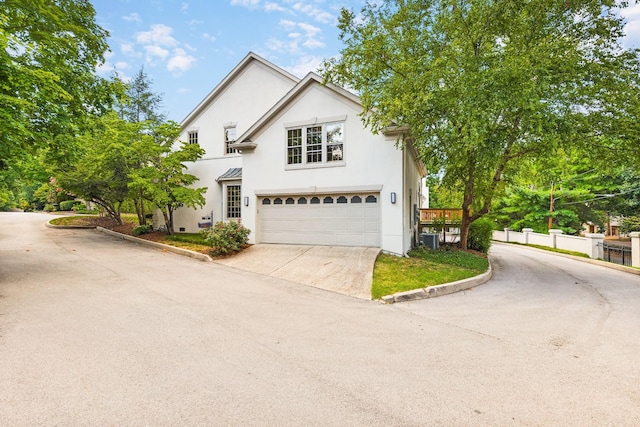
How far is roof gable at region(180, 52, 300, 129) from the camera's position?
646 inches

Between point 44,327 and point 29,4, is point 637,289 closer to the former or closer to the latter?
point 44,327

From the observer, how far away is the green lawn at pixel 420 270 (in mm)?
7930

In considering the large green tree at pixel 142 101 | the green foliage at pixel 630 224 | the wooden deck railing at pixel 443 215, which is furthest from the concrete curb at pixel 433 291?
the large green tree at pixel 142 101

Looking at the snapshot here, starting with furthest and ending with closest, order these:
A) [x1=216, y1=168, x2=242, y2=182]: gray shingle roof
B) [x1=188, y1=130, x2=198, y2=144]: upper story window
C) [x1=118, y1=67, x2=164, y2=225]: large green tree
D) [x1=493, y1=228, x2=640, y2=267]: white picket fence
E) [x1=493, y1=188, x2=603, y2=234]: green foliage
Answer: [x1=118, y1=67, x2=164, y2=225]: large green tree
[x1=493, y1=188, x2=603, y2=234]: green foliage
[x1=188, y1=130, x2=198, y2=144]: upper story window
[x1=216, y1=168, x2=242, y2=182]: gray shingle roof
[x1=493, y1=228, x2=640, y2=267]: white picket fence

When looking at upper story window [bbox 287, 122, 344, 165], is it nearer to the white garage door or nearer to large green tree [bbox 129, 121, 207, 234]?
the white garage door

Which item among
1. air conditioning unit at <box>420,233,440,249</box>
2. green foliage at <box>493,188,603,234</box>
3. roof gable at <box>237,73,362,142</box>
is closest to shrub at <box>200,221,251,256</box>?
roof gable at <box>237,73,362,142</box>

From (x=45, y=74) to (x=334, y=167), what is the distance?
8487 millimetres

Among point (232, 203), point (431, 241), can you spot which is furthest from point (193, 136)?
point (431, 241)

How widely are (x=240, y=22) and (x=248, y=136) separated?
5899 mm

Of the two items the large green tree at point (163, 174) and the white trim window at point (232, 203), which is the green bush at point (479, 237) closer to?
the white trim window at point (232, 203)

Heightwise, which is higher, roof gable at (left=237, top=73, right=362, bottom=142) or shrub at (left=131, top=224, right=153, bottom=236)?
roof gable at (left=237, top=73, right=362, bottom=142)

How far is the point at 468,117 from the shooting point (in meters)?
8.37

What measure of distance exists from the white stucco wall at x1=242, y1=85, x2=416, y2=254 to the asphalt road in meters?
4.32


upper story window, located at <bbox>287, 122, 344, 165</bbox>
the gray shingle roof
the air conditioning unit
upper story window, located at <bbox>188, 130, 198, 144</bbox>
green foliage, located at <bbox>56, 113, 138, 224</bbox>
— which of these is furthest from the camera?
upper story window, located at <bbox>188, 130, 198, 144</bbox>
